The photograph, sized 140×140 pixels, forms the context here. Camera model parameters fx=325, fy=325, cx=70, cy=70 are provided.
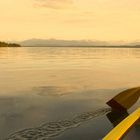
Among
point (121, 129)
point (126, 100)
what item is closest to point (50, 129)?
point (126, 100)

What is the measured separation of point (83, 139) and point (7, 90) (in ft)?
39.5

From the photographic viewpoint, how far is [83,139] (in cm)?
1045

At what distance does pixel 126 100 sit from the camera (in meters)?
14.6

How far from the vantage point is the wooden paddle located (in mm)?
14398

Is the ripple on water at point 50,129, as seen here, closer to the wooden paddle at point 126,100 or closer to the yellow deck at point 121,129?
the wooden paddle at point 126,100

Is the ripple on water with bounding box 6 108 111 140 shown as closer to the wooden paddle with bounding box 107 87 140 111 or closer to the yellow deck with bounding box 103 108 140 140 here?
the wooden paddle with bounding box 107 87 140 111

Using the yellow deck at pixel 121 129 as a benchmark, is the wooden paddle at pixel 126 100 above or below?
below

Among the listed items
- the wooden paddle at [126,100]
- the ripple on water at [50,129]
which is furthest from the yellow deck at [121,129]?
the wooden paddle at [126,100]

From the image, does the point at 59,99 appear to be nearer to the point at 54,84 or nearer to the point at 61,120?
the point at 61,120

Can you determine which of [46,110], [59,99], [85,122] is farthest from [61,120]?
[59,99]

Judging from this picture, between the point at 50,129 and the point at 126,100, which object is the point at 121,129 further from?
the point at 126,100

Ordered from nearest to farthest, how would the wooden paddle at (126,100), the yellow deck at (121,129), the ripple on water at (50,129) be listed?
the yellow deck at (121,129)
the ripple on water at (50,129)
the wooden paddle at (126,100)

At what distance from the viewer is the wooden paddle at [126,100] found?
567 inches

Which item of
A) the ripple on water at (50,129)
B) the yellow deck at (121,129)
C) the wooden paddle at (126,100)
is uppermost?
the yellow deck at (121,129)
